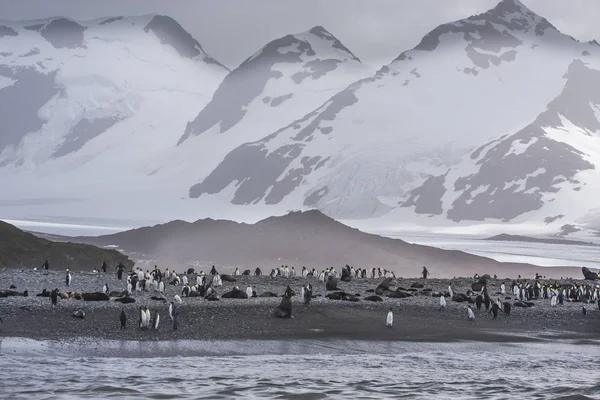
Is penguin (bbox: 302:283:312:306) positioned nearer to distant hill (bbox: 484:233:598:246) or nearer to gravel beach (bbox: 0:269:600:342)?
gravel beach (bbox: 0:269:600:342)

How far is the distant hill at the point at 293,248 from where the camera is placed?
2611 inches

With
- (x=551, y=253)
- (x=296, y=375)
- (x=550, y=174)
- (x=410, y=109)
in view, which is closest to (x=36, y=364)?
(x=296, y=375)

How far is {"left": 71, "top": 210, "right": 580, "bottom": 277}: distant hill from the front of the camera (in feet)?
218

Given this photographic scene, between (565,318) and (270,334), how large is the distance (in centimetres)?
1290

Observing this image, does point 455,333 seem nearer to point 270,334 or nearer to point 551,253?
point 270,334

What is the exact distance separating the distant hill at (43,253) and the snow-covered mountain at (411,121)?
250ft

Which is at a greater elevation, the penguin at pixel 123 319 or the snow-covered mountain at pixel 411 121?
the snow-covered mountain at pixel 411 121

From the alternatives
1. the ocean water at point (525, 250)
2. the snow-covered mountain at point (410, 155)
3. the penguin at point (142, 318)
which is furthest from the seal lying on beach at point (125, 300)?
the snow-covered mountain at point (410, 155)

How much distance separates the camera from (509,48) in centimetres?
16525

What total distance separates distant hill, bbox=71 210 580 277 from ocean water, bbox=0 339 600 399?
3728 centimetres

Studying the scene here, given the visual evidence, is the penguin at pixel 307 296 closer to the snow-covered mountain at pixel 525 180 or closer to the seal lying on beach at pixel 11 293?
the seal lying on beach at pixel 11 293

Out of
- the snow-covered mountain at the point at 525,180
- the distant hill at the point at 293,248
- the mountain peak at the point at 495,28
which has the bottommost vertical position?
the distant hill at the point at 293,248

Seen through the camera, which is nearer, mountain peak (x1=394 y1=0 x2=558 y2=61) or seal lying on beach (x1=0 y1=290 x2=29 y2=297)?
seal lying on beach (x1=0 y1=290 x2=29 y2=297)

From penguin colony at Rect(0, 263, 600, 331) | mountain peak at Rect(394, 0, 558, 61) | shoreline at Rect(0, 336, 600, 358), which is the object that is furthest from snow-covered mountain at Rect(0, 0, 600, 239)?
shoreline at Rect(0, 336, 600, 358)
